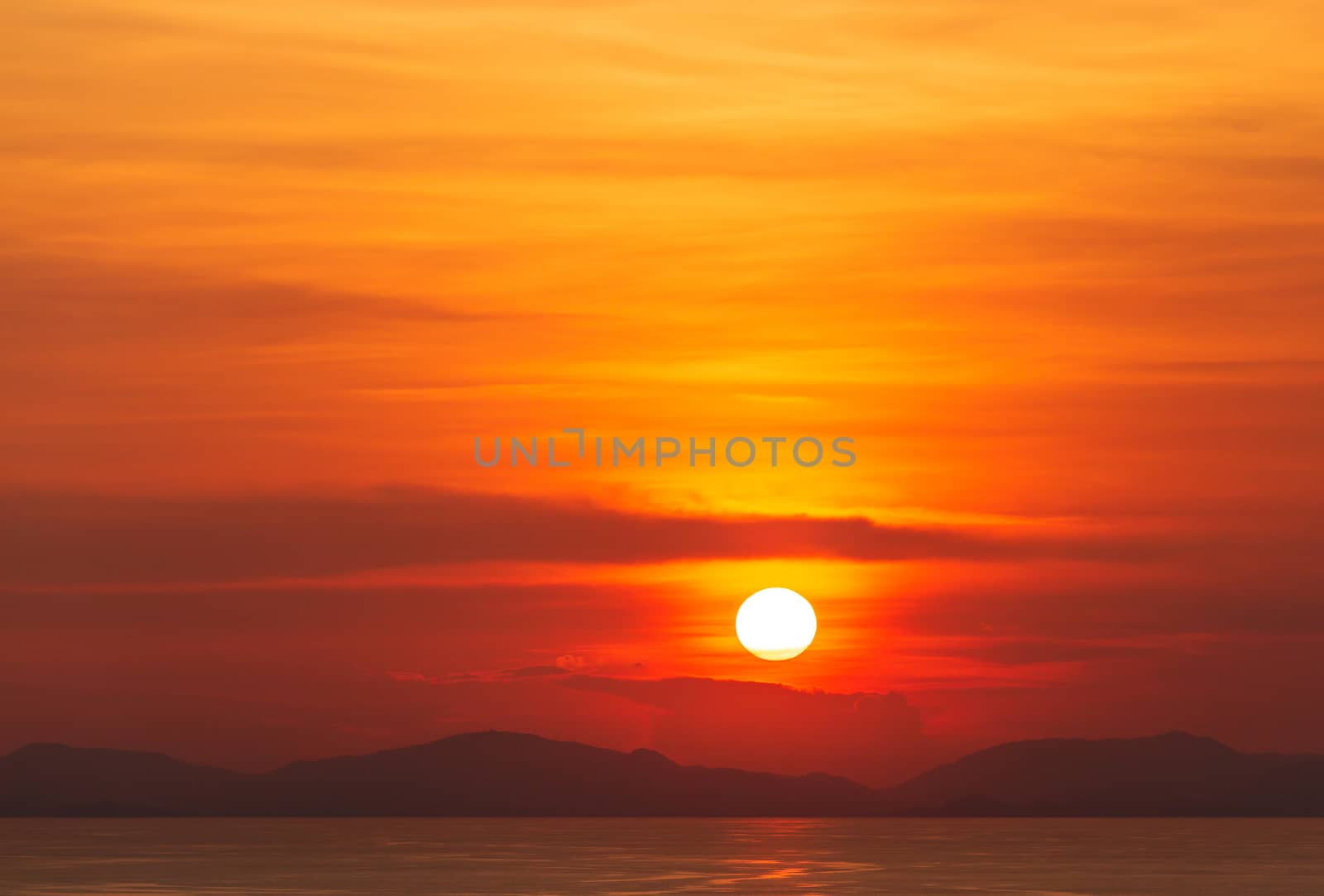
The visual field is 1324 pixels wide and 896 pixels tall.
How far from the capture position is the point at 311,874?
14238 cm

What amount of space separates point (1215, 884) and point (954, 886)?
20807 mm

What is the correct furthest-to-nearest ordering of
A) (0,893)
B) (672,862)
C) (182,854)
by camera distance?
(182,854)
(672,862)
(0,893)

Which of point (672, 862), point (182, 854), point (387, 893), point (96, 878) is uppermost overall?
point (182, 854)

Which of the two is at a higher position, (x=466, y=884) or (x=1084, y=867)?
(x=1084, y=867)

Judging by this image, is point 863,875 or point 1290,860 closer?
point 863,875

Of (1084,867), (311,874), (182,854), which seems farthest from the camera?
(182,854)

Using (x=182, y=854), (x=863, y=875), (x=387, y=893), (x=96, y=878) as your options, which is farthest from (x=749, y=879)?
(x=182, y=854)

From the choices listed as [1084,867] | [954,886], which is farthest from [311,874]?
[1084,867]

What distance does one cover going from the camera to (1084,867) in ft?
506

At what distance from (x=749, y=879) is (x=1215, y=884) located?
1247 inches

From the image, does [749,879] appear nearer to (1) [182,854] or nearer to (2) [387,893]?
(2) [387,893]

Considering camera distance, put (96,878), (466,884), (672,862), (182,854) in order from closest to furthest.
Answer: (466,884), (96,878), (672,862), (182,854)

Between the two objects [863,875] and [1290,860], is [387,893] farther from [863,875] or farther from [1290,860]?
[1290,860]

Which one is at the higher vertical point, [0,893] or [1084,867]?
[1084,867]
